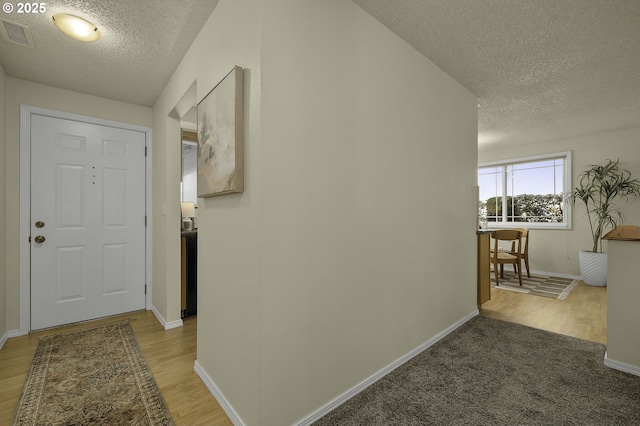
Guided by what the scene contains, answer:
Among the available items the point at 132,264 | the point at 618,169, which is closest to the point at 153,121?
the point at 132,264

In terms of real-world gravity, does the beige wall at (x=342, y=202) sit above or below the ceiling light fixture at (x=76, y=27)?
below

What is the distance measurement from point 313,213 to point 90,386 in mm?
1944

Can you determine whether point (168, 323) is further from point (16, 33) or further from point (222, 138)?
point (16, 33)

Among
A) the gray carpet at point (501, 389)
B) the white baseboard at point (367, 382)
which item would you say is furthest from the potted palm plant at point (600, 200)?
the white baseboard at point (367, 382)

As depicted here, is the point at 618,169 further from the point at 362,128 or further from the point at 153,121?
the point at 153,121

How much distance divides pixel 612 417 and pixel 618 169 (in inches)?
180

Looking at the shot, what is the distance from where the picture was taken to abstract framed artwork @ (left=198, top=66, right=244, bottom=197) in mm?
1470

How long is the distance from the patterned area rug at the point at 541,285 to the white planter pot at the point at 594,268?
205mm

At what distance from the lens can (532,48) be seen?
2320mm

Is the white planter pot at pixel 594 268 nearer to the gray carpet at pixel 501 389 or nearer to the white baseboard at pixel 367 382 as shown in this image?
the gray carpet at pixel 501 389

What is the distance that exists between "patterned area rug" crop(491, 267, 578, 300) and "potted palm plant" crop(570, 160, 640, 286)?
367mm

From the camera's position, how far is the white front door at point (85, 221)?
281cm

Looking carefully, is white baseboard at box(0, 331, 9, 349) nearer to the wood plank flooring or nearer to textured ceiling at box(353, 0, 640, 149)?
the wood plank flooring

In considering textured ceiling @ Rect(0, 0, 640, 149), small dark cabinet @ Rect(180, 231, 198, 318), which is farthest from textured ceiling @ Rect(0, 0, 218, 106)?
small dark cabinet @ Rect(180, 231, 198, 318)
